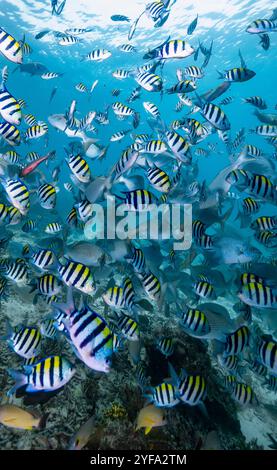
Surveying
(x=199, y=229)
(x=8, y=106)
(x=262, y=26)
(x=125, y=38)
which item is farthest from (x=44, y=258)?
(x=125, y=38)

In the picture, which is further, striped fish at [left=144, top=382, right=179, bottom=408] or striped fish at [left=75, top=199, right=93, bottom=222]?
striped fish at [left=75, top=199, right=93, bottom=222]

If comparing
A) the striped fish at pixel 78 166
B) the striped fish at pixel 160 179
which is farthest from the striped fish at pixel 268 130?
the striped fish at pixel 78 166

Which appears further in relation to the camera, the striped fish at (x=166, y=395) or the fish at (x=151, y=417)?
the fish at (x=151, y=417)

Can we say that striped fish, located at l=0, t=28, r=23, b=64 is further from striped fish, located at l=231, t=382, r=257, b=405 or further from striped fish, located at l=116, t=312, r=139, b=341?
striped fish, located at l=231, t=382, r=257, b=405

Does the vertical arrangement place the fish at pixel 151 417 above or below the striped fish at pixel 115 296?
below

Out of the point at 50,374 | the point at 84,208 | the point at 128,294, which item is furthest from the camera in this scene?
the point at 84,208

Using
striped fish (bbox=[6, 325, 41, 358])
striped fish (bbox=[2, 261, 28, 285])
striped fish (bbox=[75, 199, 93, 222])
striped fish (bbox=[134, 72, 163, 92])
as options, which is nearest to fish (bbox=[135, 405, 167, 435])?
striped fish (bbox=[6, 325, 41, 358])

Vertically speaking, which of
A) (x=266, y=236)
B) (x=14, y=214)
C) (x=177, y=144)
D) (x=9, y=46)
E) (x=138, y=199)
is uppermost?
(x=9, y=46)

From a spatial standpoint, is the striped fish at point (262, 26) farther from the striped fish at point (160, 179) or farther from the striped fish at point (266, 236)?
the striped fish at point (266, 236)

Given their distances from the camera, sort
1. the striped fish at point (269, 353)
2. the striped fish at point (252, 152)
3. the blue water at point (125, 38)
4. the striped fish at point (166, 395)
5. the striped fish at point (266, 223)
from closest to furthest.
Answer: the striped fish at point (166, 395)
the striped fish at point (269, 353)
the striped fish at point (266, 223)
the striped fish at point (252, 152)
the blue water at point (125, 38)

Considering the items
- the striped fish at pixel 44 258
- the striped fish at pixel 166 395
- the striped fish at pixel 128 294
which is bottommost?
the striped fish at pixel 166 395

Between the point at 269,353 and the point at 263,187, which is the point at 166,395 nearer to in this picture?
the point at 269,353

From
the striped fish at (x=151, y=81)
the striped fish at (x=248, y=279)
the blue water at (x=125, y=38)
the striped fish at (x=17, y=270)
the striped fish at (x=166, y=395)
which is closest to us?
the striped fish at (x=166, y=395)
